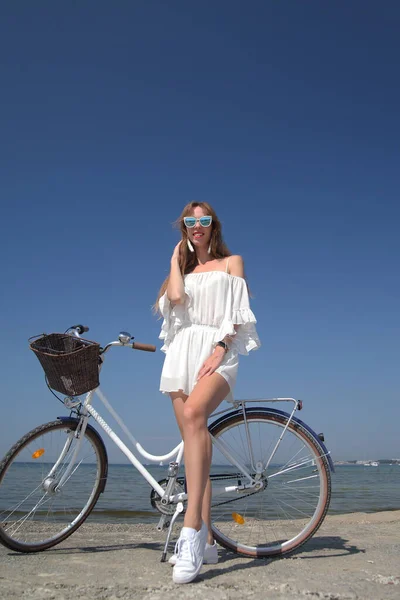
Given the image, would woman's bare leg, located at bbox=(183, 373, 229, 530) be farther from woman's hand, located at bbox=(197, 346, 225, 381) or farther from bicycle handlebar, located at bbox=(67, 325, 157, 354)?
bicycle handlebar, located at bbox=(67, 325, 157, 354)

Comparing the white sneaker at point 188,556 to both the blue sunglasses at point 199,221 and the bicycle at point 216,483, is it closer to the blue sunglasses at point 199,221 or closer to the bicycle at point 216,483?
the bicycle at point 216,483

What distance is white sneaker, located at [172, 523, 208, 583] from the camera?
2514 millimetres

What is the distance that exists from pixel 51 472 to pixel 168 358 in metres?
1.17

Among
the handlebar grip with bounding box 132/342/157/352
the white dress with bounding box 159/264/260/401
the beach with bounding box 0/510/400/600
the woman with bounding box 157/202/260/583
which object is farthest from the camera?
the handlebar grip with bounding box 132/342/157/352

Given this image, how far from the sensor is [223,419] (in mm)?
3363

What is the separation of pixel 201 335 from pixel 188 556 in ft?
4.16

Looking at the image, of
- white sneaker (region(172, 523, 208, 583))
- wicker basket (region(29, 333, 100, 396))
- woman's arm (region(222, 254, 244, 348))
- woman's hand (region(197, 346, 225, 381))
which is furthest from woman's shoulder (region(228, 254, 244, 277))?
white sneaker (region(172, 523, 208, 583))

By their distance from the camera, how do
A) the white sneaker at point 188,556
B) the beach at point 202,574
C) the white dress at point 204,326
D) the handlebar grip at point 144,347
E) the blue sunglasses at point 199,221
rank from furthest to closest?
1. the handlebar grip at point 144,347
2. the blue sunglasses at point 199,221
3. the white dress at point 204,326
4. the white sneaker at point 188,556
5. the beach at point 202,574

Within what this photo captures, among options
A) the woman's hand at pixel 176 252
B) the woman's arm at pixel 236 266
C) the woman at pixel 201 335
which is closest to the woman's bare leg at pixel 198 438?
the woman at pixel 201 335

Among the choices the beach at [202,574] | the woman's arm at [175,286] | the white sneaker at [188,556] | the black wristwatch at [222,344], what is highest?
the woman's arm at [175,286]

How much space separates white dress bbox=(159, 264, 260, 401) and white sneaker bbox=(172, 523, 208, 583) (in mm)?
841

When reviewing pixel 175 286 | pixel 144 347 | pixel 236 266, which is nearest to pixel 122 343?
pixel 144 347

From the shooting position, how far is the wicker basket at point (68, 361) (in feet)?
10.7

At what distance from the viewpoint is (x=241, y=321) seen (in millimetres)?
3197
